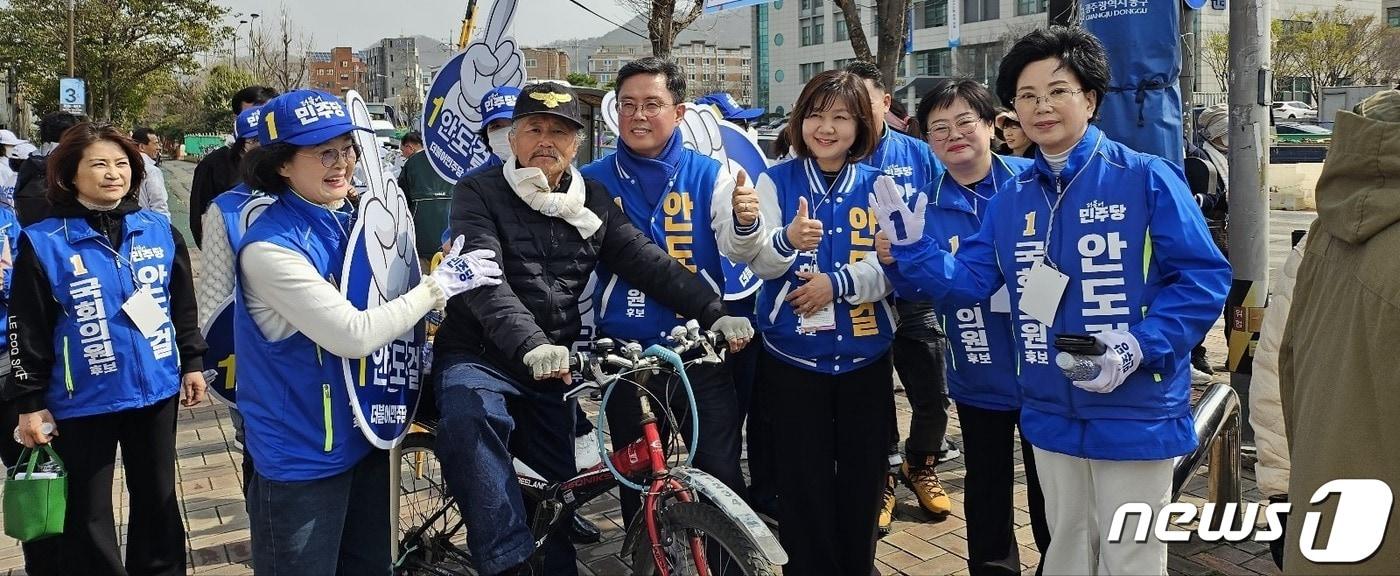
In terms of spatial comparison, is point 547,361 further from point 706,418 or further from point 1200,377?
point 1200,377

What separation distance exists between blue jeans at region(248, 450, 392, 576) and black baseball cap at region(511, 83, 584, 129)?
1.16 meters

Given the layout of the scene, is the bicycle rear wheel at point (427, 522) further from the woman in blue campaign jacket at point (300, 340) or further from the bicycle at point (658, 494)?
the woman in blue campaign jacket at point (300, 340)

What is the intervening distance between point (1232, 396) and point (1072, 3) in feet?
8.17

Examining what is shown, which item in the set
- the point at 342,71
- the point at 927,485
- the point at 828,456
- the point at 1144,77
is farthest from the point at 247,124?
the point at 342,71

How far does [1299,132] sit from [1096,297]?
33024 millimetres

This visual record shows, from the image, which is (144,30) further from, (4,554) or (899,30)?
(4,554)

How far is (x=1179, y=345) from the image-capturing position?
104 inches

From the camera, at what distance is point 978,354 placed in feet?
11.9

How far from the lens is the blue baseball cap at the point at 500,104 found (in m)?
3.84

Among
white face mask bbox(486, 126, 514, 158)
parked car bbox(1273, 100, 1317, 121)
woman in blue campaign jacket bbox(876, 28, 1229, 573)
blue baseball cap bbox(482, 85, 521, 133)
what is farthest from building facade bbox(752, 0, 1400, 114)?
woman in blue campaign jacket bbox(876, 28, 1229, 573)

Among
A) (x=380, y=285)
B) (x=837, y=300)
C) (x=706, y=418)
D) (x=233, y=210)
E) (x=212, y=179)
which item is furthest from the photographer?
(x=212, y=179)

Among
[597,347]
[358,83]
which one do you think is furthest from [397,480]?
[358,83]

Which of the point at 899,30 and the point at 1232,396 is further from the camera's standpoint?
the point at 899,30

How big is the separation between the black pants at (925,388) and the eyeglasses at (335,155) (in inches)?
97.4
